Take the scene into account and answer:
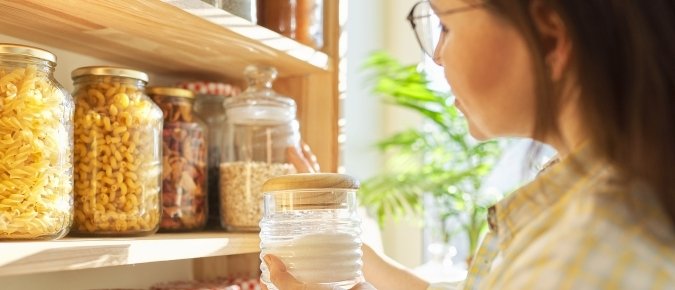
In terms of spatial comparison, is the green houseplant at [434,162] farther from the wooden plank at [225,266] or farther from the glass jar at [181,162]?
the glass jar at [181,162]

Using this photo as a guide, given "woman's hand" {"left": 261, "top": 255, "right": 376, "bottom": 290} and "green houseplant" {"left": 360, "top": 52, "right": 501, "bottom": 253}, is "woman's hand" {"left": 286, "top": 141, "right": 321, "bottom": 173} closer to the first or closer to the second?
"woman's hand" {"left": 261, "top": 255, "right": 376, "bottom": 290}

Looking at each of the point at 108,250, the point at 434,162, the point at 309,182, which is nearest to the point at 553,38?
the point at 309,182

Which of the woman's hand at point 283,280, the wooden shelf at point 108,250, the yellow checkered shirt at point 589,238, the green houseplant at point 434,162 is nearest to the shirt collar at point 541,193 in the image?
the yellow checkered shirt at point 589,238

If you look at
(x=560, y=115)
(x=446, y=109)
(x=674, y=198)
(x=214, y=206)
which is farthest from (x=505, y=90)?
(x=446, y=109)

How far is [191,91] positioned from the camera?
1066 mm

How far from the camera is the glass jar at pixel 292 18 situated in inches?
44.9

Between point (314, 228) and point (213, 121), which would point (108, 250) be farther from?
point (213, 121)

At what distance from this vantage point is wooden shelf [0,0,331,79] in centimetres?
81

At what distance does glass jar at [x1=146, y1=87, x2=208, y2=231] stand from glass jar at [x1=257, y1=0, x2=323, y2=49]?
189 mm

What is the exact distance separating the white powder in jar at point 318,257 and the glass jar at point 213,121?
39 centimetres

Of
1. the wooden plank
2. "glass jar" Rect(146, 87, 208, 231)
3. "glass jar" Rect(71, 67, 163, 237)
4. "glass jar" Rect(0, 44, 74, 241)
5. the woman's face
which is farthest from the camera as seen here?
the wooden plank

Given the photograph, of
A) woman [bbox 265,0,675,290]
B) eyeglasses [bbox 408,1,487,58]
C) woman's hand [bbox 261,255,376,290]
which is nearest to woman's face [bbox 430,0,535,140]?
woman [bbox 265,0,675,290]

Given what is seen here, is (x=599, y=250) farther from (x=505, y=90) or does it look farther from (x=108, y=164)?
(x=108, y=164)

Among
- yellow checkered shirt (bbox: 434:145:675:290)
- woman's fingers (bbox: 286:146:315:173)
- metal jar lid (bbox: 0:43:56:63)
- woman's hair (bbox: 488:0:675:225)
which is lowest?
yellow checkered shirt (bbox: 434:145:675:290)
